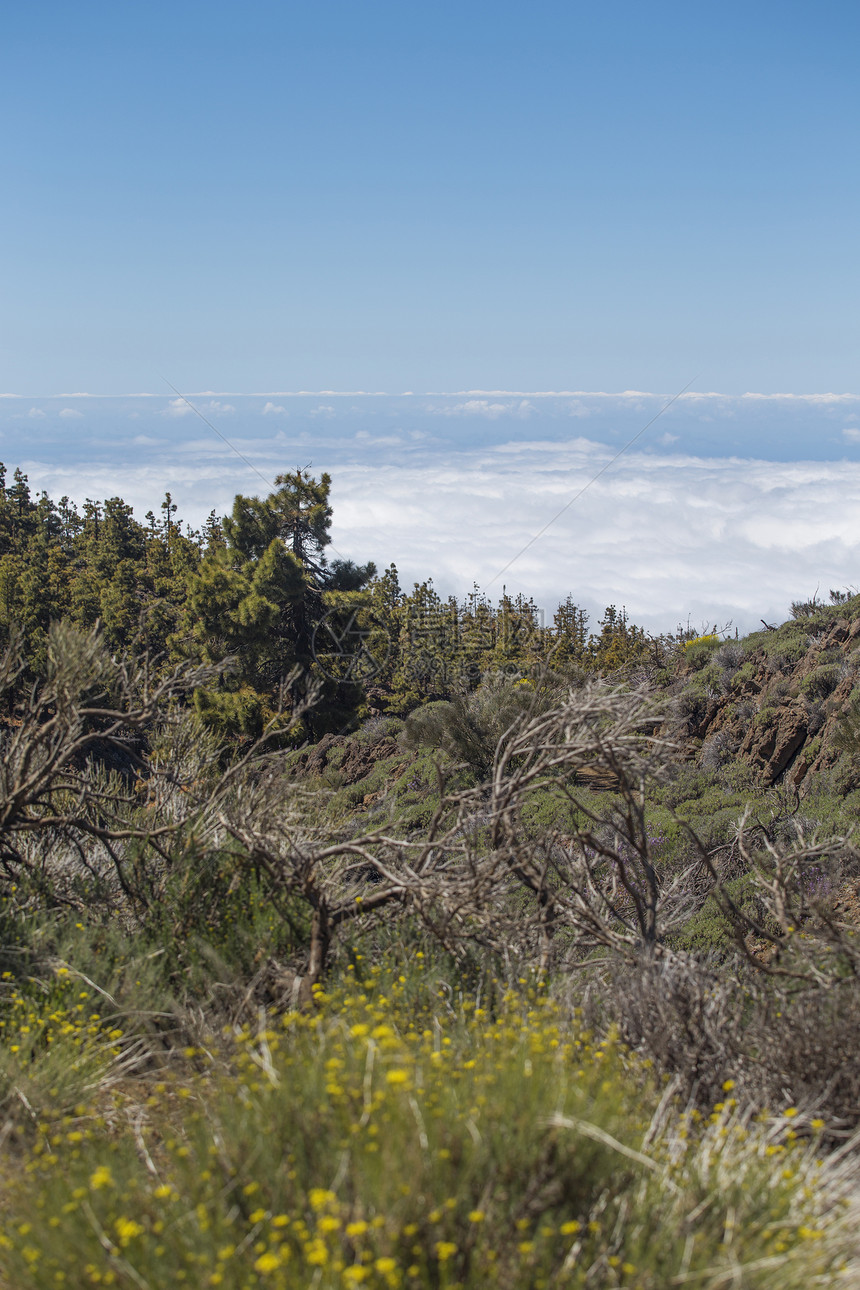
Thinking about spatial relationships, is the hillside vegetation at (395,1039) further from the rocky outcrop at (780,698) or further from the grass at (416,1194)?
the rocky outcrop at (780,698)

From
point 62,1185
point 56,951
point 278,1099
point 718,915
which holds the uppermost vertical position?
point 278,1099

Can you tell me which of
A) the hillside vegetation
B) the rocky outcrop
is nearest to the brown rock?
the rocky outcrop

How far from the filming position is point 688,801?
36.7 ft

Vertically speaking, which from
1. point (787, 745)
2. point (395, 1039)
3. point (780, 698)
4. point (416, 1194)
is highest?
point (416, 1194)

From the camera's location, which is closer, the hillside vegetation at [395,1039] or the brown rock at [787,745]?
the hillside vegetation at [395,1039]

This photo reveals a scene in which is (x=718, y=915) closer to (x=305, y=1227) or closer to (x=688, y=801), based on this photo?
(x=688, y=801)

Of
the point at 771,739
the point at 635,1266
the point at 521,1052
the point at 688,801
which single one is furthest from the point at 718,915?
the point at 635,1266

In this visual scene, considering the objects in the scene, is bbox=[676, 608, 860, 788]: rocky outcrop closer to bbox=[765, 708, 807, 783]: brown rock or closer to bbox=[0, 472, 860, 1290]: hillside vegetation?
bbox=[765, 708, 807, 783]: brown rock

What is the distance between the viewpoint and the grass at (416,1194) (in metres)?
1.74

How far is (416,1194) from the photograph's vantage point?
5.76 ft

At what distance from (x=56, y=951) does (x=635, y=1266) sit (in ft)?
9.42

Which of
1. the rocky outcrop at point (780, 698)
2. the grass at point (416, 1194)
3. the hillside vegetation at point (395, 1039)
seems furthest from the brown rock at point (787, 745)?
the grass at point (416, 1194)

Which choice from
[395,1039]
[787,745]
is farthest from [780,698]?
[395,1039]

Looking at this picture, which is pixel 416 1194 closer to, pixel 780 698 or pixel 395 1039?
pixel 395 1039
